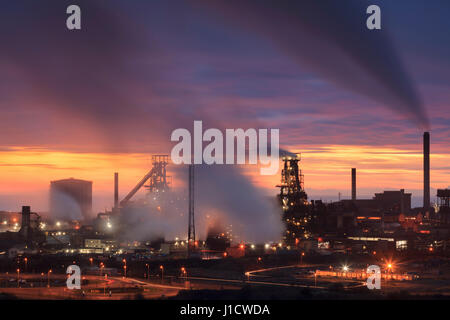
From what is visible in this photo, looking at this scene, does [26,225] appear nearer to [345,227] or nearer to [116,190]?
[116,190]

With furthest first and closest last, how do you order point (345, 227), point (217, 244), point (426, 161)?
1. point (426, 161)
2. point (345, 227)
3. point (217, 244)

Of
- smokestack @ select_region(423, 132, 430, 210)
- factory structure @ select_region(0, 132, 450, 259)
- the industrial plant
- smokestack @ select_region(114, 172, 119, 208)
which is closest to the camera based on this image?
the industrial plant

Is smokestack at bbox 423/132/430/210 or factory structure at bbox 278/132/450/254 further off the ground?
smokestack at bbox 423/132/430/210

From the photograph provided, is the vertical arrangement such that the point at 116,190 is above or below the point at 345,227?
above

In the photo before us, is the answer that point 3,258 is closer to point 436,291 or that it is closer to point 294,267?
point 294,267

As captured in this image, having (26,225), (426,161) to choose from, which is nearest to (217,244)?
(26,225)

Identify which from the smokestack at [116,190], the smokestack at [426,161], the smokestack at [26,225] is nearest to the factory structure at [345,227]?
the smokestack at [426,161]

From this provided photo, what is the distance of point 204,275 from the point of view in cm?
6116

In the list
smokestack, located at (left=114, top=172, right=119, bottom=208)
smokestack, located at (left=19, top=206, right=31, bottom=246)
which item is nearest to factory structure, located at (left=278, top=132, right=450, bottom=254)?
smokestack, located at (left=19, top=206, right=31, bottom=246)

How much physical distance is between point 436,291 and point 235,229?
50.1 m

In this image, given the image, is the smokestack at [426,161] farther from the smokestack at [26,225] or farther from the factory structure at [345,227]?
the smokestack at [26,225]

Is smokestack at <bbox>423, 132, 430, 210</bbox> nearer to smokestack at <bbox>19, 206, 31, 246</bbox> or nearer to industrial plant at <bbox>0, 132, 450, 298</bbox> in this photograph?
industrial plant at <bbox>0, 132, 450, 298</bbox>

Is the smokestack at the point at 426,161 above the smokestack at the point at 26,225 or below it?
above
